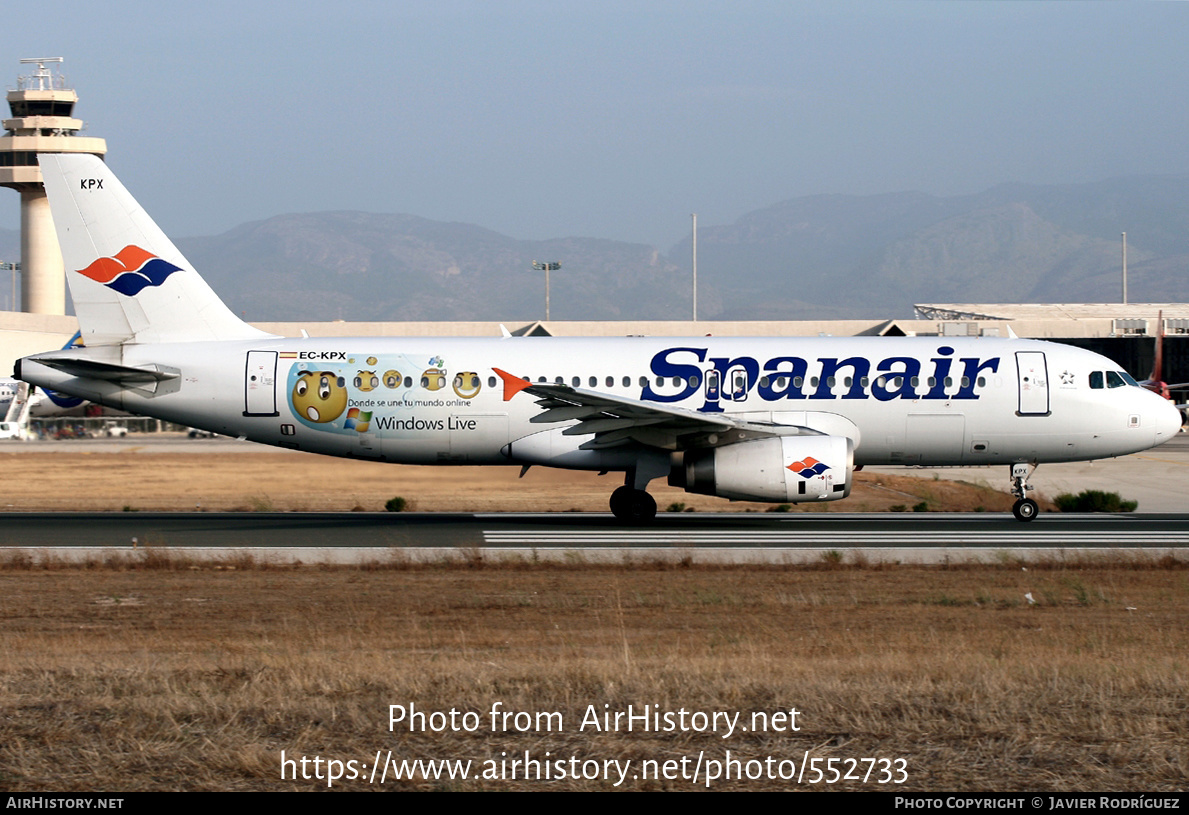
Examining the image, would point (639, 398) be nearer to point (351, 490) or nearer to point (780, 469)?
point (780, 469)

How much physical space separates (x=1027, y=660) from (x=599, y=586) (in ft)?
21.4

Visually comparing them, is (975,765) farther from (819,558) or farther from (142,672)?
(819,558)

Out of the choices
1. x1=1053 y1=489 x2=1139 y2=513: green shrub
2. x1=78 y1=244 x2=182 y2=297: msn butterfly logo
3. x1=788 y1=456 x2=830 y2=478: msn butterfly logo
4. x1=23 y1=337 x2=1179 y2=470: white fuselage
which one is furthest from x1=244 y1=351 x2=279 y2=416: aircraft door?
x1=1053 y1=489 x2=1139 y2=513: green shrub

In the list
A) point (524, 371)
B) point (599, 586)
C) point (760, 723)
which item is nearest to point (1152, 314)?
point (524, 371)

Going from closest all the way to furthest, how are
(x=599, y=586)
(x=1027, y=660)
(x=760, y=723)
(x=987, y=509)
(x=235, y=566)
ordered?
(x=760, y=723), (x=1027, y=660), (x=599, y=586), (x=235, y=566), (x=987, y=509)

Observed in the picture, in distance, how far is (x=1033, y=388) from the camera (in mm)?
25953

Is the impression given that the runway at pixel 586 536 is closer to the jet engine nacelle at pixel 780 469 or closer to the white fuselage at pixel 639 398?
the jet engine nacelle at pixel 780 469

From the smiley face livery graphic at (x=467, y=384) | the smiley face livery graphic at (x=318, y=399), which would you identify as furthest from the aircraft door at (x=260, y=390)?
the smiley face livery graphic at (x=467, y=384)

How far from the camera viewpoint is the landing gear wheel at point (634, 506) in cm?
2553

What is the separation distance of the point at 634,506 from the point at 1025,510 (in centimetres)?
799

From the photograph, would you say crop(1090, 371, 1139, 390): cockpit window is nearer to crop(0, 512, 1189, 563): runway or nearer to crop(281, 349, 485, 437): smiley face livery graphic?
crop(0, 512, 1189, 563): runway

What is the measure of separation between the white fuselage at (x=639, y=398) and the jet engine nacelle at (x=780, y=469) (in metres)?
1.72

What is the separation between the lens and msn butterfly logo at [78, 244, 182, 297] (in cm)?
2598

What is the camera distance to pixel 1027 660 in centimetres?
1149
